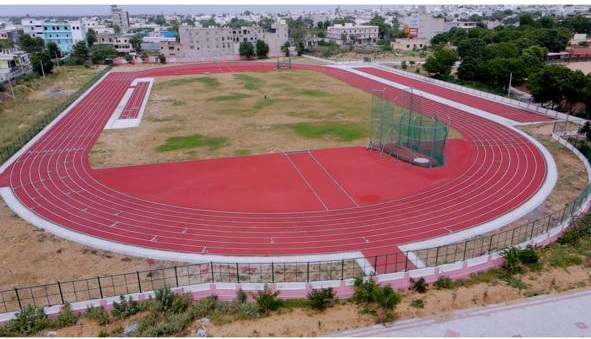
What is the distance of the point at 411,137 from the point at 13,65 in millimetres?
64472

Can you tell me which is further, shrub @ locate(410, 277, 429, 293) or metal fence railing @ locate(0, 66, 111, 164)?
metal fence railing @ locate(0, 66, 111, 164)

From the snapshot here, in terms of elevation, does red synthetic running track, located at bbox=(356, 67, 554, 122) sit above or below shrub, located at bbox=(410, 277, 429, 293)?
above

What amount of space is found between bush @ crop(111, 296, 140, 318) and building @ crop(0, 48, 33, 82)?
5188cm

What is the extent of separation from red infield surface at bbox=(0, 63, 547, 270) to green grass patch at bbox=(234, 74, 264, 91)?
27053mm

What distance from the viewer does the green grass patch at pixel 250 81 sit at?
184 ft

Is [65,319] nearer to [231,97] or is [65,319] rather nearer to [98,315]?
[98,315]

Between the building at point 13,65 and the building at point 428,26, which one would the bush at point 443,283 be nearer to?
the building at point 13,65

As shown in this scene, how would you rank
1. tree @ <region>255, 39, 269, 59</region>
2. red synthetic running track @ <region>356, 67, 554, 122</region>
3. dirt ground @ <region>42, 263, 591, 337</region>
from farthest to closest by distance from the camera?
tree @ <region>255, 39, 269, 59</region> < red synthetic running track @ <region>356, 67, 554, 122</region> < dirt ground @ <region>42, 263, 591, 337</region>

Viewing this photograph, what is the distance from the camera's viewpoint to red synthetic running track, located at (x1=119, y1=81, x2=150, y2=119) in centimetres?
4172

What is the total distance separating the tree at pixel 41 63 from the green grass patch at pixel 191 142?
4232 centimetres

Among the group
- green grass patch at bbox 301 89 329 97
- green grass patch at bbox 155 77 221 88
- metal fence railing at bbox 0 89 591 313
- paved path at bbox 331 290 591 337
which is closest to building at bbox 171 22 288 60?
green grass patch at bbox 155 77 221 88

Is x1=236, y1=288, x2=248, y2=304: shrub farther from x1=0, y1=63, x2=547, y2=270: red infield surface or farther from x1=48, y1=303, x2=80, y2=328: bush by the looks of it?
x1=48, y1=303, x2=80, y2=328: bush

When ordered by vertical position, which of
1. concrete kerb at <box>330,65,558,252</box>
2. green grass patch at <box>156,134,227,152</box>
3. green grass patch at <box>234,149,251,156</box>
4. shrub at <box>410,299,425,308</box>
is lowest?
concrete kerb at <box>330,65,558,252</box>

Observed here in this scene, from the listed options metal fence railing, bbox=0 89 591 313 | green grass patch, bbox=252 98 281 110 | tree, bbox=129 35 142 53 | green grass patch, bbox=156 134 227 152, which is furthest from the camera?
tree, bbox=129 35 142 53
